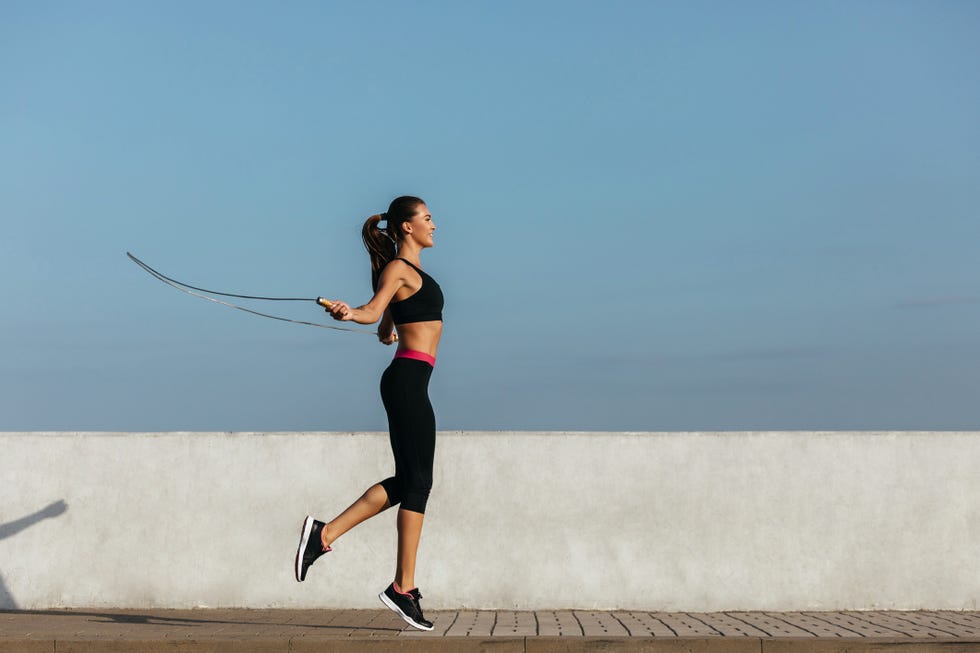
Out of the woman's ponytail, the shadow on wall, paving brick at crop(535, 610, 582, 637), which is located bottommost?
paving brick at crop(535, 610, 582, 637)

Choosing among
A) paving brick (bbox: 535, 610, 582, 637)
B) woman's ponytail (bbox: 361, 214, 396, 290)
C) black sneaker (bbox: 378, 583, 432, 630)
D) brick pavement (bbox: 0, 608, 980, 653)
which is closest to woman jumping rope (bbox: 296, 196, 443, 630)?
black sneaker (bbox: 378, 583, 432, 630)

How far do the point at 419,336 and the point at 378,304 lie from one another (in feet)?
1.08

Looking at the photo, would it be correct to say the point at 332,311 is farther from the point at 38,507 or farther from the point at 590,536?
the point at 38,507

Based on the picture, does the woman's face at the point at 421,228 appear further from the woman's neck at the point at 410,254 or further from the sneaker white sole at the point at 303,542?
the sneaker white sole at the point at 303,542

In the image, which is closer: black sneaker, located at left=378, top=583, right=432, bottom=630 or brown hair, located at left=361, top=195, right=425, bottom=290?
black sneaker, located at left=378, top=583, right=432, bottom=630

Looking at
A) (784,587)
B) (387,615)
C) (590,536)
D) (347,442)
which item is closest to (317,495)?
(347,442)

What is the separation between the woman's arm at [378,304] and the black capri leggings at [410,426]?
1.08 feet

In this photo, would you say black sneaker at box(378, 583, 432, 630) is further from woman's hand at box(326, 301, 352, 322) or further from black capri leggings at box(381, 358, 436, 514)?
woman's hand at box(326, 301, 352, 322)

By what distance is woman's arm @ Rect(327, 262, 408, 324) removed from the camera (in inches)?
206

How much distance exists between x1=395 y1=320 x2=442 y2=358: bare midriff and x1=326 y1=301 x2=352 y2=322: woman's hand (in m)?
0.52

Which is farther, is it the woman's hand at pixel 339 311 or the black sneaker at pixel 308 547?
the black sneaker at pixel 308 547

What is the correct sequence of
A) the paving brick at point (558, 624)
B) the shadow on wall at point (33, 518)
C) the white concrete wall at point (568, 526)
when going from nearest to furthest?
the paving brick at point (558, 624) < the white concrete wall at point (568, 526) < the shadow on wall at point (33, 518)

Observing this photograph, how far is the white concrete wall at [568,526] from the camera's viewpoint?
7.32m

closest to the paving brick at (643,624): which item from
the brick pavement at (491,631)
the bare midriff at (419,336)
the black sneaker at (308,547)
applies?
the brick pavement at (491,631)
